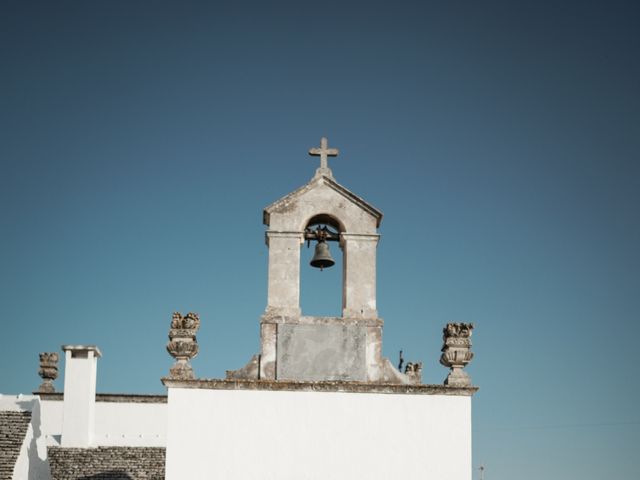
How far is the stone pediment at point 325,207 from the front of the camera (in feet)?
49.0

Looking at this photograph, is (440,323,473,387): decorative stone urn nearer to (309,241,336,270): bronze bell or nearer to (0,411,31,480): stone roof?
(309,241,336,270): bronze bell

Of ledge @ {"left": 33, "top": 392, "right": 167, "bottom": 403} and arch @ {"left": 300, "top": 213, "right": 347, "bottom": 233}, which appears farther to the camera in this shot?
ledge @ {"left": 33, "top": 392, "right": 167, "bottom": 403}

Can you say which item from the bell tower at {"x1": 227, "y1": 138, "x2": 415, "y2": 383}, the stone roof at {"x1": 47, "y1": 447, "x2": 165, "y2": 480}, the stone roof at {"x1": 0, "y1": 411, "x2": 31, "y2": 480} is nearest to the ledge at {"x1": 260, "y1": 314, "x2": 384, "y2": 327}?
the bell tower at {"x1": 227, "y1": 138, "x2": 415, "y2": 383}

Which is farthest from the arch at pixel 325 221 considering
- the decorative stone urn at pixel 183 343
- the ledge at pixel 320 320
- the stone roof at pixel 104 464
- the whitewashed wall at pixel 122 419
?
the whitewashed wall at pixel 122 419

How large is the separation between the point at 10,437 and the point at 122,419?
5.97 metres

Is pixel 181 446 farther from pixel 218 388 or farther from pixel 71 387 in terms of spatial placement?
pixel 71 387

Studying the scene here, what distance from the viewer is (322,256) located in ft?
50.6

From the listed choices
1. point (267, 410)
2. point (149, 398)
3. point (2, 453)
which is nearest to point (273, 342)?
point (267, 410)

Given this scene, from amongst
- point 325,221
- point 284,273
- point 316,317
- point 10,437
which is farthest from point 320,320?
point 10,437

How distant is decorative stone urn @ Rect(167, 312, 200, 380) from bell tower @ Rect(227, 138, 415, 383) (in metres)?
0.75

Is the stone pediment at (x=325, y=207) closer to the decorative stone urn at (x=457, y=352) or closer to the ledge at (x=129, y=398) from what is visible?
the decorative stone urn at (x=457, y=352)

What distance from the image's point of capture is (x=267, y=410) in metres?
13.9

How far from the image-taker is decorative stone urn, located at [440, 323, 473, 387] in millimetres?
14109

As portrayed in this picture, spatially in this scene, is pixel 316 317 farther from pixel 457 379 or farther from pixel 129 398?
pixel 129 398
